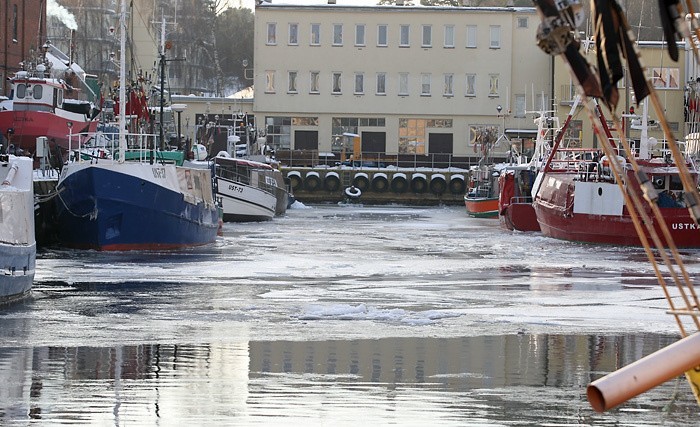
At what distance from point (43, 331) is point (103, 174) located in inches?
615

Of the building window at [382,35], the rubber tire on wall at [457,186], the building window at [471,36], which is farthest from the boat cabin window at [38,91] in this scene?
the building window at [471,36]

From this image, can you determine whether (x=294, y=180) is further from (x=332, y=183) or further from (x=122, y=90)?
(x=122, y=90)

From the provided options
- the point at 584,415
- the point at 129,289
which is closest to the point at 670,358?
the point at 584,415

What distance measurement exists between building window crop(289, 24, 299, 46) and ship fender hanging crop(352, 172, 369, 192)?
1254 cm

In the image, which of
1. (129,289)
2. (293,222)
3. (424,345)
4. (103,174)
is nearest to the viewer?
(424,345)

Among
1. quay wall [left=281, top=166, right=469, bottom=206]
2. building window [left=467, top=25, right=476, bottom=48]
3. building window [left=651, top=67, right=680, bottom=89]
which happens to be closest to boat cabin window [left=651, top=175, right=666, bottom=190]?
quay wall [left=281, top=166, right=469, bottom=206]

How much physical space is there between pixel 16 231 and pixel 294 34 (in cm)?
6596

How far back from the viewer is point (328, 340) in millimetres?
16672

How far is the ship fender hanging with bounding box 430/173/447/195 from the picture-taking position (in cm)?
7656

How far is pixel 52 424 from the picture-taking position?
36.4 ft

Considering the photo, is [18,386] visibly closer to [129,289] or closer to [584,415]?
[584,415]

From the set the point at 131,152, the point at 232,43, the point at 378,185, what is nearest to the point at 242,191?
the point at 131,152

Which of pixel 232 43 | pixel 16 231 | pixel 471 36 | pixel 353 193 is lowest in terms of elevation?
pixel 353 193

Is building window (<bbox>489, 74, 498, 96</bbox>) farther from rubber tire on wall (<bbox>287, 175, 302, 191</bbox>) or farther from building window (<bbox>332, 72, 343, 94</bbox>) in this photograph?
rubber tire on wall (<bbox>287, 175, 302, 191</bbox>)
